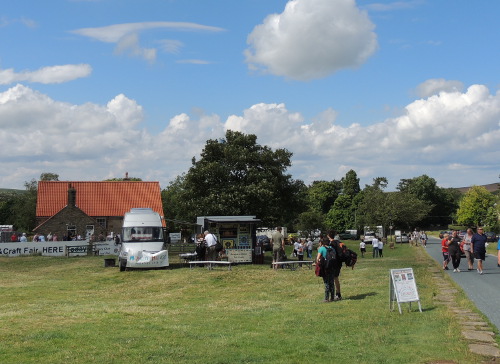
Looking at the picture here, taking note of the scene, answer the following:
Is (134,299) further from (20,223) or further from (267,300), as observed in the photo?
(20,223)

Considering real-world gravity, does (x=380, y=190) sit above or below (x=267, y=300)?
above

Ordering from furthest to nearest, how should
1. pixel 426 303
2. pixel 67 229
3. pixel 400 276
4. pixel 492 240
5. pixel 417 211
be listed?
pixel 417 211, pixel 492 240, pixel 67 229, pixel 426 303, pixel 400 276

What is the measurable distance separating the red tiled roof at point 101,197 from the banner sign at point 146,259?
35.4 meters

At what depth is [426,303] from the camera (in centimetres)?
1372

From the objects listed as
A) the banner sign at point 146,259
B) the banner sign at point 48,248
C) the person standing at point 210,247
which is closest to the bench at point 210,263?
the person standing at point 210,247

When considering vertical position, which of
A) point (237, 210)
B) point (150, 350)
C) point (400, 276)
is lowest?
point (150, 350)

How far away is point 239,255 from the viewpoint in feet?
96.8

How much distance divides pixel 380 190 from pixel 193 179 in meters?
48.9

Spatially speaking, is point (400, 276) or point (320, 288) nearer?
point (400, 276)

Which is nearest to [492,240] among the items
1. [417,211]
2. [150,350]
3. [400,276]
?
[417,211]

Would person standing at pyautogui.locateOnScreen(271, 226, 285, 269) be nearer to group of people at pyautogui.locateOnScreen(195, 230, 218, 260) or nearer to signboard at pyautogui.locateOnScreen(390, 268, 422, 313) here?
group of people at pyautogui.locateOnScreen(195, 230, 218, 260)

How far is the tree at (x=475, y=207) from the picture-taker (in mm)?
110688

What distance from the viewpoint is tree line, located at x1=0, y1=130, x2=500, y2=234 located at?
50.6m

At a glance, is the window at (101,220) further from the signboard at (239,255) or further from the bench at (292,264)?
the bench at (292,264)
